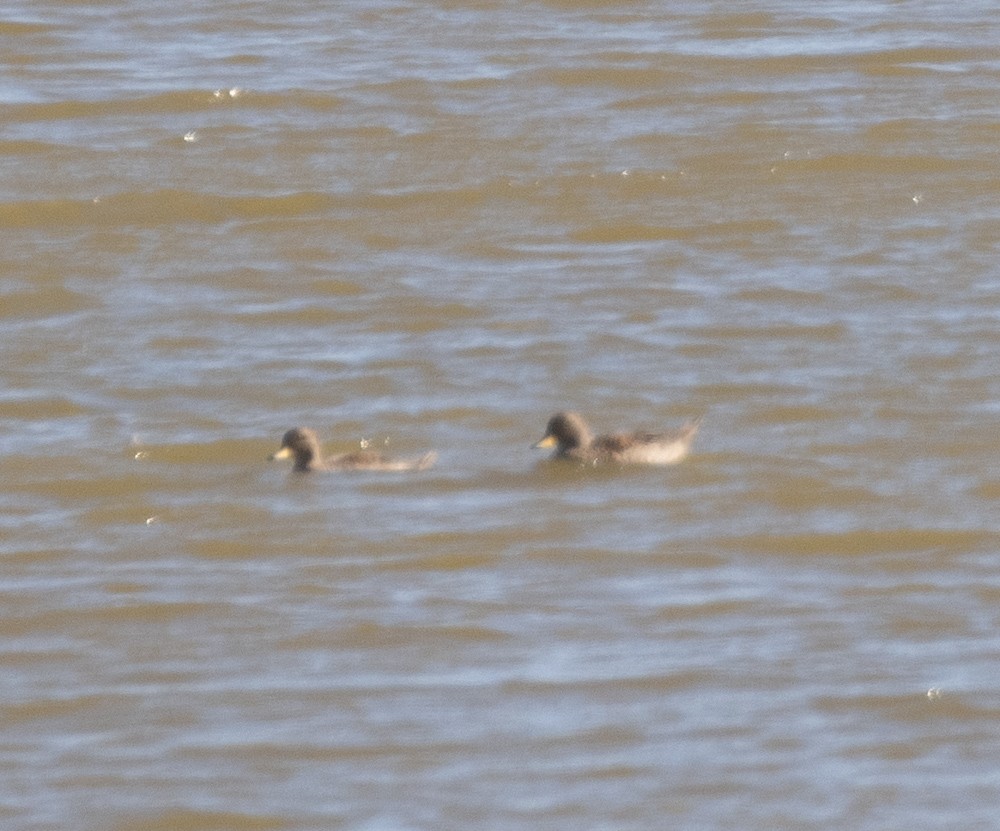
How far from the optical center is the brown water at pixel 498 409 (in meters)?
6.72

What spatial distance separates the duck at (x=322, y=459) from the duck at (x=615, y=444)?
0.43 m

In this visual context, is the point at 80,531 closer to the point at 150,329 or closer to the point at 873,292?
the point at 150,329

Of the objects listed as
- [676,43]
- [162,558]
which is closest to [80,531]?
[162,558]

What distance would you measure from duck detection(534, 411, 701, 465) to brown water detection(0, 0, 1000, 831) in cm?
9

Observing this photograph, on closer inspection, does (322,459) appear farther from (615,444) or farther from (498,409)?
(615,444)

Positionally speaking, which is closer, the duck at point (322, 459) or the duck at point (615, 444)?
the duck at point (615, 444)

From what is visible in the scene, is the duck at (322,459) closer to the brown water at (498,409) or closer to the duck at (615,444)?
the brown water at (498,409)

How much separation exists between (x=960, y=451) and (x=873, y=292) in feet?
6.04

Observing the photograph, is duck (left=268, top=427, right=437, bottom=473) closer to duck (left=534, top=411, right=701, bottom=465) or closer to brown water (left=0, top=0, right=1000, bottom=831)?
brown water (left=0, top=0, right=1000, bottom=831)

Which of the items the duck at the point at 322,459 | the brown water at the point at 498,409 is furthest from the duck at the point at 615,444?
the duck at the point at 322,459

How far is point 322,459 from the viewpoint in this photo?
30.4 ft

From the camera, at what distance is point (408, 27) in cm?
1494

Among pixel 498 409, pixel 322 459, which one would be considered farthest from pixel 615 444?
pixel 322 459

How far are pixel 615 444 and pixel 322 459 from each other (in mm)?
997
